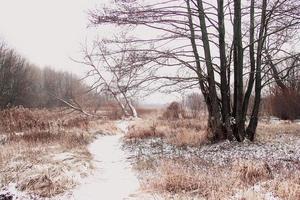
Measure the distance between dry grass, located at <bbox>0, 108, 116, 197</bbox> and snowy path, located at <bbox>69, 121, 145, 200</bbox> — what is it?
0.73 feet

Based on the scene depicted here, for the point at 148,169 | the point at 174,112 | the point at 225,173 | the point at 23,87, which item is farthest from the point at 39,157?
the point at 23,87

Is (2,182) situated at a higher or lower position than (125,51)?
lower

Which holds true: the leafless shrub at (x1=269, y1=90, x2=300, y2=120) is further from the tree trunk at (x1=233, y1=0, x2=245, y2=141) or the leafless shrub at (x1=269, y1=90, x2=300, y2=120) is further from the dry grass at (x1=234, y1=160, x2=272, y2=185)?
the dry grass at (x1=234, y1=160, x2=272, y2=185)

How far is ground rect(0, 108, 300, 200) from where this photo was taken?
5.58 meters

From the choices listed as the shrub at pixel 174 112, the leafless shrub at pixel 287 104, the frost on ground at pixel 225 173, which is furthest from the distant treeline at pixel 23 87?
the frost on ground at pixel 225 173

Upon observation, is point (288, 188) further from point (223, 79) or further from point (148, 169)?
point (223, 79)

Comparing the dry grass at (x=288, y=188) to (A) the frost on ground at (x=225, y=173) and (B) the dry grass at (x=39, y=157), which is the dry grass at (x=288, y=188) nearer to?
(A) the frost on ground at (x=225, y=173)

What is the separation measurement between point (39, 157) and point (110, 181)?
5.97 ft

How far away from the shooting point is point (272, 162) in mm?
7449

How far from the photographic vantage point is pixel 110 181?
269 inches

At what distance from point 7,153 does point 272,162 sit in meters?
5.39

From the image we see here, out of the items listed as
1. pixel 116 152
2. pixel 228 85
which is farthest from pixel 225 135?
pixel 116 152

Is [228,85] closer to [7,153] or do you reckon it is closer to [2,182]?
[7,153]

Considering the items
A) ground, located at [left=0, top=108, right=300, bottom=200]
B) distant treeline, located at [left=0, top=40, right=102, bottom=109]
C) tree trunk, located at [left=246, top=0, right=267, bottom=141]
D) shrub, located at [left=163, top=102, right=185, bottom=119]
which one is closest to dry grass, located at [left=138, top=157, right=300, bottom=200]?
ground, located at [left=0, top=108, right=300, bottom=200]
